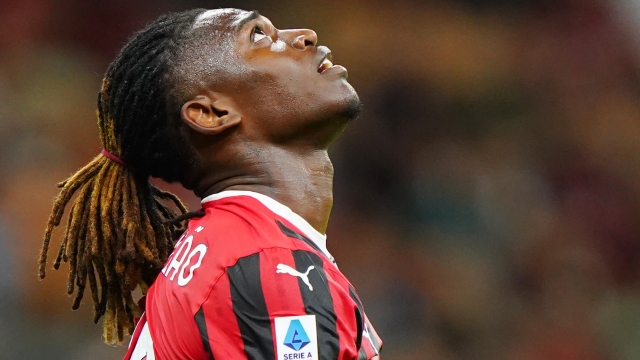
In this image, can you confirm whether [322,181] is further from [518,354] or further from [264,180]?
[518,354]

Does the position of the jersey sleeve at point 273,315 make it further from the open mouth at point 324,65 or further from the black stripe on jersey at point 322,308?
the open mouth at point 324,65

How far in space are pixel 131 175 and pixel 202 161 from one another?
24 centimetres

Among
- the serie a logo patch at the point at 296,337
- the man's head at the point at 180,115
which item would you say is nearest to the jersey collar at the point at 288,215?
the man's head at the point at 180,115

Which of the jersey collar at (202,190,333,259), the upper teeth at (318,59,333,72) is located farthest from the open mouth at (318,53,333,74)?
the jersey collar at (202,190,333,259)

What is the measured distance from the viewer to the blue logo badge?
1.73m

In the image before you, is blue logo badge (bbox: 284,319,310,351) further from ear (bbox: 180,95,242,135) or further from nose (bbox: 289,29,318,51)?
nose (bbox: 289,29,318,51)

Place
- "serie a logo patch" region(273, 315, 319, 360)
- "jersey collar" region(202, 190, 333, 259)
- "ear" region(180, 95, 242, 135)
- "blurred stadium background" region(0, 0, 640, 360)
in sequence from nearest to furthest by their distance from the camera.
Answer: "serie a logo patch" region(273, 315, 319, 360)
"jersey collar" region(202, 190, 333, 259)
"ear" region(180, 95, 242, 135)
"blurred stadium background" region(0, 0, 640, 360)

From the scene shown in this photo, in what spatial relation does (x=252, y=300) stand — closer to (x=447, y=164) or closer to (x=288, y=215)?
(x=288, y=215)

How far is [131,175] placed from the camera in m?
2.33

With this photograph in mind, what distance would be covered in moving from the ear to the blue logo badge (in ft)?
2.18

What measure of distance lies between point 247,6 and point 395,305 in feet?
6.87

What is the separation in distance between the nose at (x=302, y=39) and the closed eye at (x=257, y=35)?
9cm

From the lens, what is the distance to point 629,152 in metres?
5.40

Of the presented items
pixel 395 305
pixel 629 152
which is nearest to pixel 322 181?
pixel 395 305
